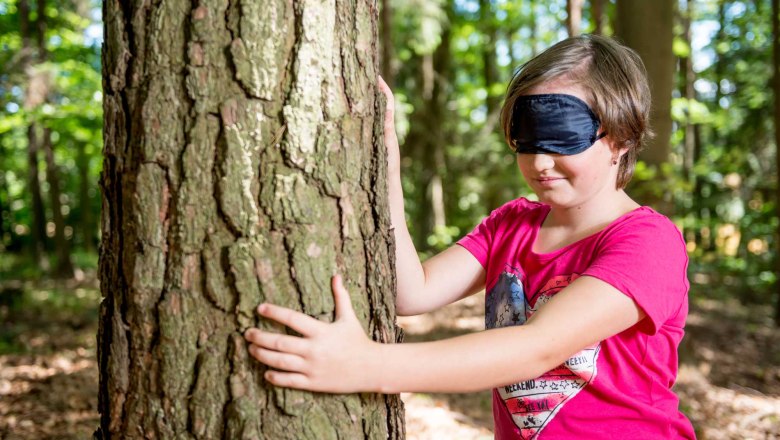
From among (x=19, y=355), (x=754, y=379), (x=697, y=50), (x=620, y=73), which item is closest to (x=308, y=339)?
(x=620, y=73)

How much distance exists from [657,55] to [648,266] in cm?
516

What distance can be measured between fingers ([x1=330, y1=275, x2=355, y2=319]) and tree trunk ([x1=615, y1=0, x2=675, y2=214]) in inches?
206

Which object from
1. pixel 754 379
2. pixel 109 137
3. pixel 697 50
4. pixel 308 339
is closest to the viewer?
pixel 308 339

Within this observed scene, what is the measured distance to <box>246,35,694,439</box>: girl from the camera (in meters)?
1.36

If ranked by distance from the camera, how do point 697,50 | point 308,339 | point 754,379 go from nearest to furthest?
point 308,339, point 754,379, point 697,50

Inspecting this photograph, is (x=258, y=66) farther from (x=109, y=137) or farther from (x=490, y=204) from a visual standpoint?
(x=490, y=204)

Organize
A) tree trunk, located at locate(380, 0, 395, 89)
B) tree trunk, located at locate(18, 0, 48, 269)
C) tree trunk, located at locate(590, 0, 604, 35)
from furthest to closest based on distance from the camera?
tree trunk, located at locate(18, 0, 48, 269), tree trunk, located at locate(380, 0, 395, 89), tree trunk, located at locate(590, 0, 604, 35)

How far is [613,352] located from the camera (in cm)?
171

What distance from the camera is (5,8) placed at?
39.6 ft

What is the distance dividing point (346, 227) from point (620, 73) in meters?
1.00

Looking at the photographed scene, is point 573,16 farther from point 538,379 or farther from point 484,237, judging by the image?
point 538,379

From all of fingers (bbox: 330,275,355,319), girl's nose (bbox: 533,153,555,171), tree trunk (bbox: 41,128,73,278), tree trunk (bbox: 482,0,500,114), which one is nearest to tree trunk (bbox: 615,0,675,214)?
girl's nose (bbox: 533,153,555,171)

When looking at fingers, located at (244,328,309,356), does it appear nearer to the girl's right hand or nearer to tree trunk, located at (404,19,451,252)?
the girl's right hand

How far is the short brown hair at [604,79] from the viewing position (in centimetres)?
176
